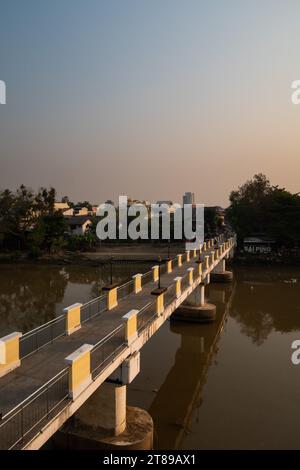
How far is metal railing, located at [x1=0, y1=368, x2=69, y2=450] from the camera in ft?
21.2

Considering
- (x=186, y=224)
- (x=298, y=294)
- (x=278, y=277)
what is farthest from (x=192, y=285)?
(x=186, y=224)

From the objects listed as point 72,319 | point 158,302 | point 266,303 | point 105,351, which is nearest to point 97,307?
point 158,302

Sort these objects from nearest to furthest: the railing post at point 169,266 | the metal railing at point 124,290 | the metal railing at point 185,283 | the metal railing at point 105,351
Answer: the metal railing at point 105,351
the metal railing at point 124,290
the metal railing at point 185,283
the railing post at point 169,266

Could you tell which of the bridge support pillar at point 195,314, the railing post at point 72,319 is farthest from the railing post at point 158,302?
the bridge support pillar at point 195,314

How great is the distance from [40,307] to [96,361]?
20012 mm

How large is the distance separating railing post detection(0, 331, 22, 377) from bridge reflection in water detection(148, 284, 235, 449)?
5062 millimetres

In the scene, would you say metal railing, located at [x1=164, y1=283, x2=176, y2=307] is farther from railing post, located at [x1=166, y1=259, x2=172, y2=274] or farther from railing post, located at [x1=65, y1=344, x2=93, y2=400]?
railing post, located at [x1=65, y1=344, x2=93, y2=400]

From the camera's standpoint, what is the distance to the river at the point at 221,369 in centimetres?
1220

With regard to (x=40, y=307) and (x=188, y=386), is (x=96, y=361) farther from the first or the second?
(x=40, y=307)

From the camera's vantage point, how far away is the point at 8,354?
9.02 m

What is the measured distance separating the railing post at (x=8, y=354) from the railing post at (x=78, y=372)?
1924 millimetres

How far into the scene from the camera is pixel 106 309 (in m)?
14.3

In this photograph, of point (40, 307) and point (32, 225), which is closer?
point (40, 307)

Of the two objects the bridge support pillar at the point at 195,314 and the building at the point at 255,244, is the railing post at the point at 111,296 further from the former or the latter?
the building at the point at 255,244
